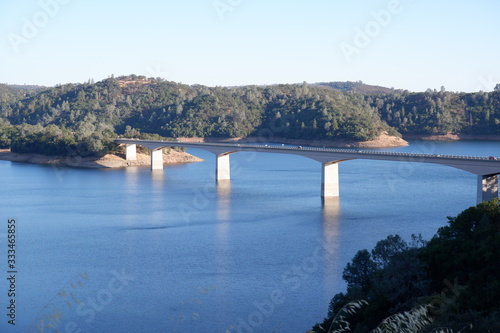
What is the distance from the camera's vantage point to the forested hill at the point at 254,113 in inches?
4147

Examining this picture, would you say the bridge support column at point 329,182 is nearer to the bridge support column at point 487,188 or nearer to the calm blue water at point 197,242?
the calm blue water at point 197,242

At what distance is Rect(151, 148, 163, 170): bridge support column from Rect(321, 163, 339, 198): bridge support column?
3058 centimetres

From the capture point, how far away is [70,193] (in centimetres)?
5353

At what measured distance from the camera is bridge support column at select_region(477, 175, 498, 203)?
38.0m

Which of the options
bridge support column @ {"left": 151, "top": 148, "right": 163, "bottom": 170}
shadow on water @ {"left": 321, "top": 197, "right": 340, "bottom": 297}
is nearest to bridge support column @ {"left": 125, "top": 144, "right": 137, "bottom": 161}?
bridge support column @ {"left": 151, "top": 148, "right": 163, "bottom": 170}

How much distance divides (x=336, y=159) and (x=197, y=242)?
66.6 ft

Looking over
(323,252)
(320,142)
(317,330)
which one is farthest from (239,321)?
(320,142)

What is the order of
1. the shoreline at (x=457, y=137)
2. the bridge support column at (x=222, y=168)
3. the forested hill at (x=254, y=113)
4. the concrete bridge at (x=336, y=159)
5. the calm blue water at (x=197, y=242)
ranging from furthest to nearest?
the shoreline at (x=457, y=137), the forested hill at (x=254, y=113), the bridge support column at (x=222, y=168), the concrete bridge at (x=336, y=159), the calm blue water at (x=197, y=242)

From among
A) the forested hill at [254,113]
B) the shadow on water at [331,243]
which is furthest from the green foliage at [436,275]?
the forested hill at [254,113]

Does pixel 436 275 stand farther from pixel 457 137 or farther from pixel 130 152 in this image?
pixel 457 137

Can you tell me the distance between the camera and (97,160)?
7981 cm

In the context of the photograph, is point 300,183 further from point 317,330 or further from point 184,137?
point 184,137

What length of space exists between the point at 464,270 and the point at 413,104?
4270 inches

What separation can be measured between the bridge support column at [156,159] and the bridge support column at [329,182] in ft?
100
